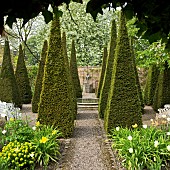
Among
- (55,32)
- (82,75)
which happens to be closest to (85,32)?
(82,75)

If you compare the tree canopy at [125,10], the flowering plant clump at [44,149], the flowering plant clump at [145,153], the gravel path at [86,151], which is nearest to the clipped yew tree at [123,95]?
the gravel path at [86,151]

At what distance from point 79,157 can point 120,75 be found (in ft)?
8.75

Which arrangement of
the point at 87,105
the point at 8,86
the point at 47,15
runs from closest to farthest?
the point at 47,15, the point at 8,86, the point at 87,105

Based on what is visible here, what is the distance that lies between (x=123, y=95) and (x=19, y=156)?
3.52 meters

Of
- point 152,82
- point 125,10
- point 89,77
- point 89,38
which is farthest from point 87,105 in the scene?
point 125,10

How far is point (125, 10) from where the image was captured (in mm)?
1463

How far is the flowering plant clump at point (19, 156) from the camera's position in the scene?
5.46 meters

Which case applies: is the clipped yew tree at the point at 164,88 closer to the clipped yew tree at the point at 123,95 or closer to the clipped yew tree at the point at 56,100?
the clipped yew tree at the point at 123,95

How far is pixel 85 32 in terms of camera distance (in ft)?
80.3

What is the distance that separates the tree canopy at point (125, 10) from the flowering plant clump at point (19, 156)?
4277mm

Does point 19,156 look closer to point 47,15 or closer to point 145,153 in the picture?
point 145,153

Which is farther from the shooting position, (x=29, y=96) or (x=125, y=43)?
(x=29, y=96)

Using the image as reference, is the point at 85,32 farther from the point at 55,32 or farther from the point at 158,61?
the point at 55,32

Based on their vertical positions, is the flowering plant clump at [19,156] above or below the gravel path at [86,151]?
above
